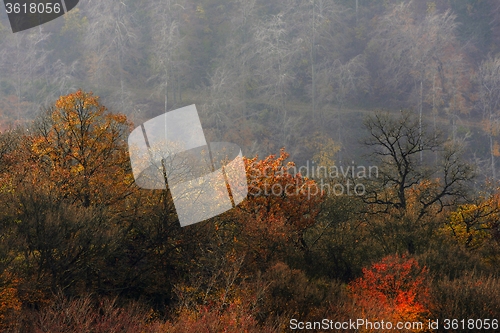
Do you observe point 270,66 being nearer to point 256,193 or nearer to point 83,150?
point 256,193

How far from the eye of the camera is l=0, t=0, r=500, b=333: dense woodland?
1948 centimetres

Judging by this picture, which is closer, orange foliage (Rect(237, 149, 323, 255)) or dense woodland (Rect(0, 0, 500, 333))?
dense woodland (Rect(0, 0, 500, 333))

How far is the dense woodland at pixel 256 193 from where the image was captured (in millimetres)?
19484

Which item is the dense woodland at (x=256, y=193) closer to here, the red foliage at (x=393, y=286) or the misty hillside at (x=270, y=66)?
the red foliage at (x=393, y=286)

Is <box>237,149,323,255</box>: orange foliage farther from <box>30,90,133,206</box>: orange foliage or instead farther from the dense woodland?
<box>30,90,133,206</box>: orange foliage

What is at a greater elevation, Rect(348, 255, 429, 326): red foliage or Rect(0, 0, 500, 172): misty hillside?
Rect(0, 0, 500, 172): misty hillside

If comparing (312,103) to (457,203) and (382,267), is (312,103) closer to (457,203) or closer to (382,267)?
(457,203)

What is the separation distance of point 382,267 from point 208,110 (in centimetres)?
3763

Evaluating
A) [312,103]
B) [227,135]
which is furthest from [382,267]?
[312,103]

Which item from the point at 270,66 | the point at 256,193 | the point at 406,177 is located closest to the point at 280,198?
the point at 256,193

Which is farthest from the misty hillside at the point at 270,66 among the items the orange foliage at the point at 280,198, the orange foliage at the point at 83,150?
the orange foliage at the point at 83,150

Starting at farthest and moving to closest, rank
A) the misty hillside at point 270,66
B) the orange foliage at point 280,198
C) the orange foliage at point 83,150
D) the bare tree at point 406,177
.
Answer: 1. the misty hillside at point 270,66
2. the bare tree at point 406,177
3. the orange foliage at point 280,198
4. the orange foliage at point 83,150

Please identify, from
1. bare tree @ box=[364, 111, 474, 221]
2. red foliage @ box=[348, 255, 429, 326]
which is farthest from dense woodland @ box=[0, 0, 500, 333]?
bare tree @ box=[364, 111, 474, 221]

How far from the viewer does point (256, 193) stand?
28.7 meters
